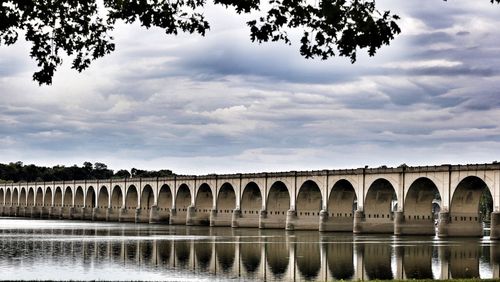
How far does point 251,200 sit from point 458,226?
143ft

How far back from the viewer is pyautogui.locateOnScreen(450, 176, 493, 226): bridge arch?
89438mm

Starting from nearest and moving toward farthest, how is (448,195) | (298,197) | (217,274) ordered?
(217,274) → (448,195) → (298,197)

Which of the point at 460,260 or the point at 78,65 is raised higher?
the point at 78,65

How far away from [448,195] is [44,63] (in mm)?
72781

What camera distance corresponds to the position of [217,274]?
47.3m

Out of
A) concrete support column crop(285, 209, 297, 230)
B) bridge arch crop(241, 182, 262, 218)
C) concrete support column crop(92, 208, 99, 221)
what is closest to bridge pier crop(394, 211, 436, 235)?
concrete support column crop(285, 209, 297, 230)

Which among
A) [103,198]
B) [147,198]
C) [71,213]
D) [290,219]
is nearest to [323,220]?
[290,219]

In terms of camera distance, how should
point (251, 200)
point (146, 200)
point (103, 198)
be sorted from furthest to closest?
1. point (103, 198)
2. point (146, 200)
3. point (251, 200)

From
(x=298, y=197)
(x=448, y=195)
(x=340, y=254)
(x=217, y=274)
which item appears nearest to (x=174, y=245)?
(x=340, y=254)

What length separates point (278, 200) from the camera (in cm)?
11962

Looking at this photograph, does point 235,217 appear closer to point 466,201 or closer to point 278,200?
point 278,200

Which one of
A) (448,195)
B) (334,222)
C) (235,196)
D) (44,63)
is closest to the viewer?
(44,63)

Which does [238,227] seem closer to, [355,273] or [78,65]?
[355,273]

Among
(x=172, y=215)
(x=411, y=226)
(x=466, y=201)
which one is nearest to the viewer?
(x=466, y=201)
